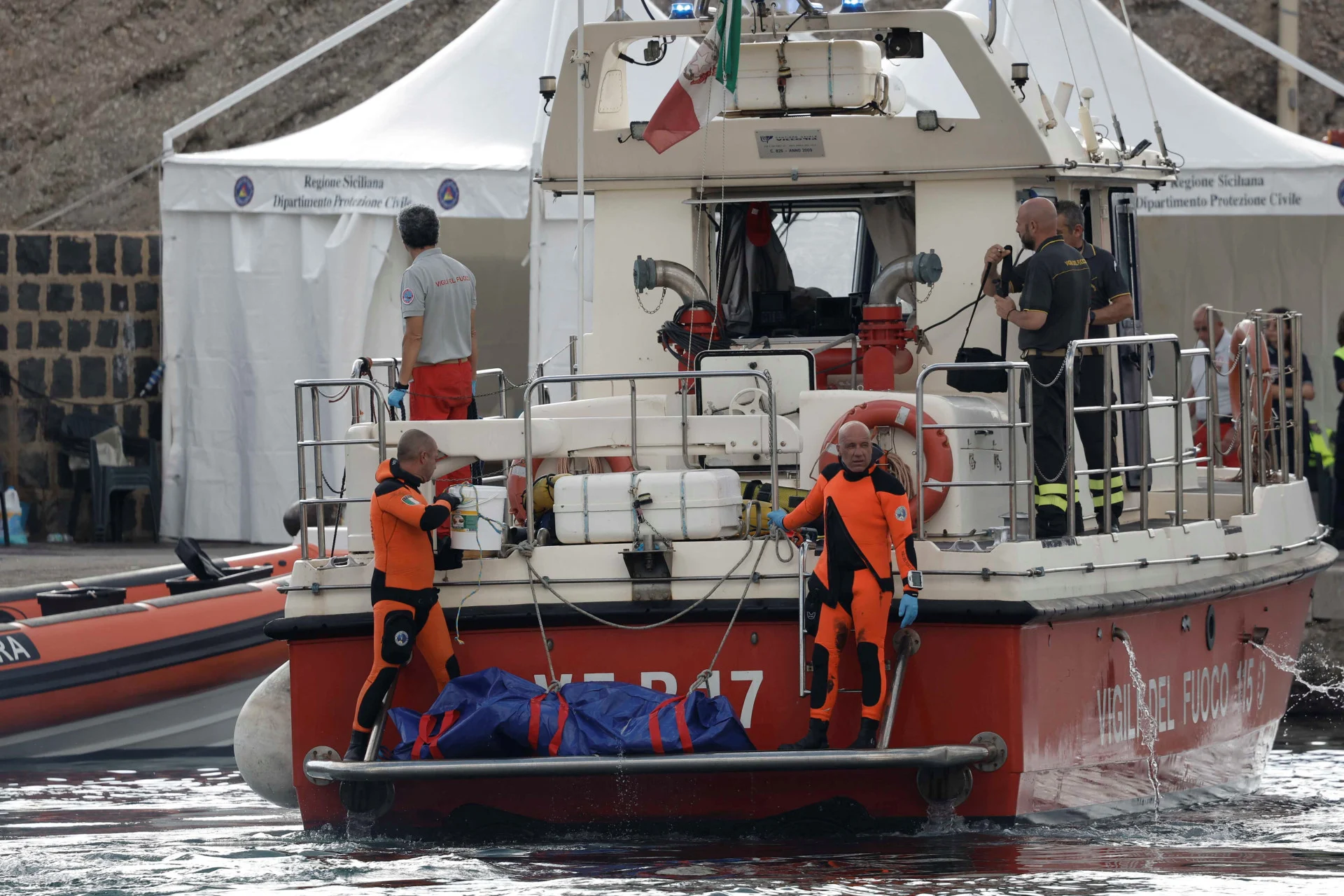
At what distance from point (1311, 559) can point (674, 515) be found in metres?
3.57

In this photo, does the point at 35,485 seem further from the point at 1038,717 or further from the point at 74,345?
the point at 1038,717

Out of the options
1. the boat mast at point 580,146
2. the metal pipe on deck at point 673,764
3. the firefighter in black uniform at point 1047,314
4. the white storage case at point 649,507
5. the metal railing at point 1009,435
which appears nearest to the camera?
the metal pipe on deck at point 673,764

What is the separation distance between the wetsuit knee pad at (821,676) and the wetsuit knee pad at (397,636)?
4.44 ft

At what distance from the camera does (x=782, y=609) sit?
654 cm

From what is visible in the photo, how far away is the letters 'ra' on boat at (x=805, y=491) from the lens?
21.3 feet

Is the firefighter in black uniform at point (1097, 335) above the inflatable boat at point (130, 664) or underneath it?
above

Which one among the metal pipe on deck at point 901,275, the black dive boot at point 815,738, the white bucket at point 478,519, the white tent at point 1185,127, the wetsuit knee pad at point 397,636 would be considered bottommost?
the black dive boot at point 815,738

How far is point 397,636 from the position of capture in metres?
6.56

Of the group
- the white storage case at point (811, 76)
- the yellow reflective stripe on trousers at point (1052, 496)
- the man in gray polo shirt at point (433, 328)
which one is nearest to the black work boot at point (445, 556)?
the man in gray polo shirt at point (433, 328)

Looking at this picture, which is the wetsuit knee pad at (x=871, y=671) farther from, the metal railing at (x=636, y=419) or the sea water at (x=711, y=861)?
the metal railing at (x=636, y=419)

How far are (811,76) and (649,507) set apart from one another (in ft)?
8.11

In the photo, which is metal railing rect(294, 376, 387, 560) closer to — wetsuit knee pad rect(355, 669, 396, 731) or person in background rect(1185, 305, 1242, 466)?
wetsuit knee pad rect(355, 669, 396, 731)

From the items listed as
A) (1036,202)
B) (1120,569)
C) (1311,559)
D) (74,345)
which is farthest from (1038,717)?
(74,345)

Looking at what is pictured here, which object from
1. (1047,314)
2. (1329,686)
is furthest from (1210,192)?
(1047,314)
